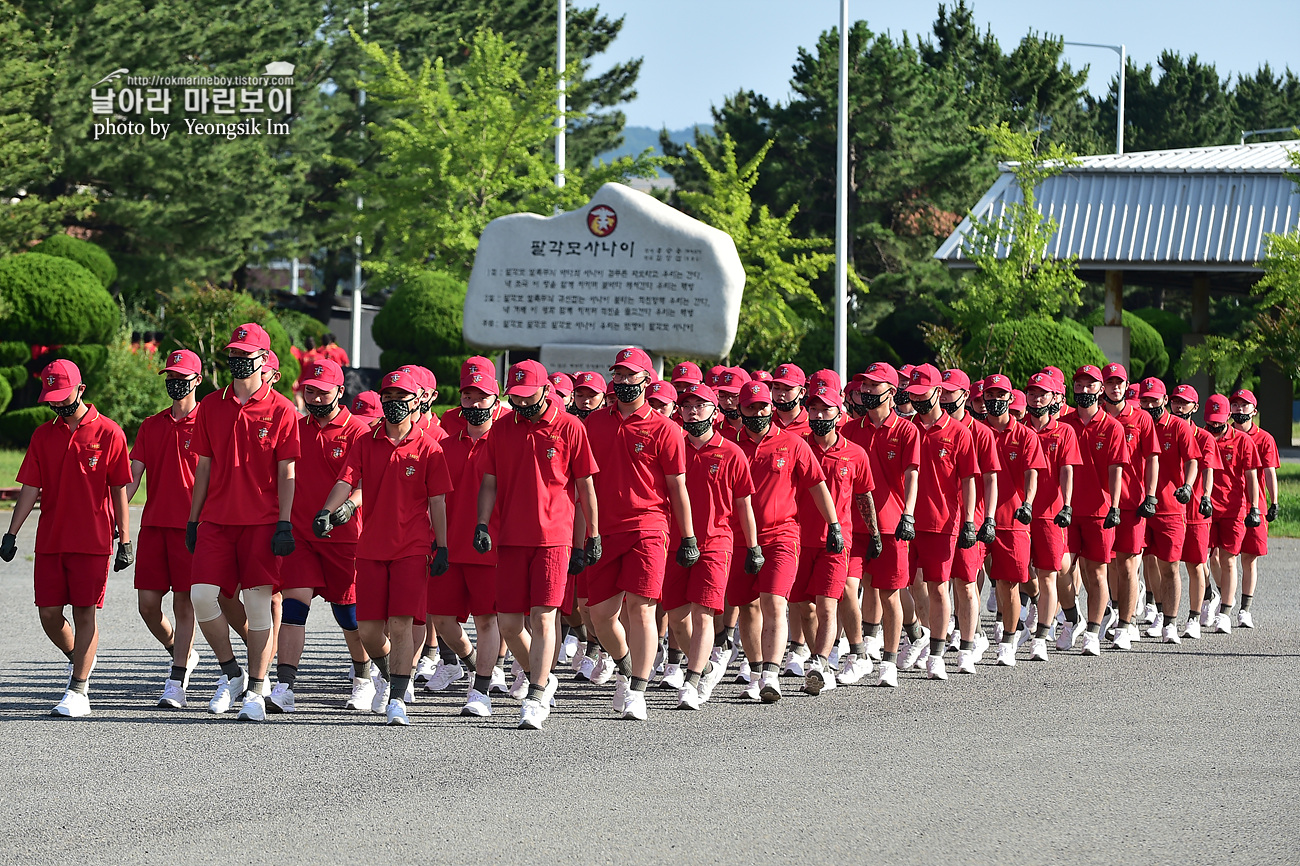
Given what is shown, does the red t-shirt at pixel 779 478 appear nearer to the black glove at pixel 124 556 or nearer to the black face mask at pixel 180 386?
the black face mask at pixel 180 386

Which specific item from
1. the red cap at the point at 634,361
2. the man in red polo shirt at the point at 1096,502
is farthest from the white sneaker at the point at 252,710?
the man in red polo shirt at the point at 1096,502

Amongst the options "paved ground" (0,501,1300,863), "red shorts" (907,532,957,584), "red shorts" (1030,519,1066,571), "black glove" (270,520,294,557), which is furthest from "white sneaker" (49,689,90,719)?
"red shorts" (1030,519,1066,571)

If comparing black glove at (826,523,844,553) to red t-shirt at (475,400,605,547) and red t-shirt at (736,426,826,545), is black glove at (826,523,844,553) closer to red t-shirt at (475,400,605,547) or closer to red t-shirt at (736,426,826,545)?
red t-shirt at (736,426,826,545)

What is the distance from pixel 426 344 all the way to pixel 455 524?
20.7 m

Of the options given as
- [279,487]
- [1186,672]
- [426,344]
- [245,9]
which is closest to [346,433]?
[279,487]

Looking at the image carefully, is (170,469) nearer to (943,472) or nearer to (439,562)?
(439,562)

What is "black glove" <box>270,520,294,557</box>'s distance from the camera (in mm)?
8836

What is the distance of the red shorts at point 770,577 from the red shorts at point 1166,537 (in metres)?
4.05

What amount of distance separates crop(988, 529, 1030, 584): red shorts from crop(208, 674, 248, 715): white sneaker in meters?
5.07

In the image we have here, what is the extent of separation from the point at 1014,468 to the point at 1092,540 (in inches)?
39.4

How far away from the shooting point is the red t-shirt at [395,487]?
29.6 ft

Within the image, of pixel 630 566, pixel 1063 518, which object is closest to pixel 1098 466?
pixel 1063 518

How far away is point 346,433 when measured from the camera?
31.2ft

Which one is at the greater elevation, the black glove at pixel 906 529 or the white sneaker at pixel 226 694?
the black glove at pixel 906 529
